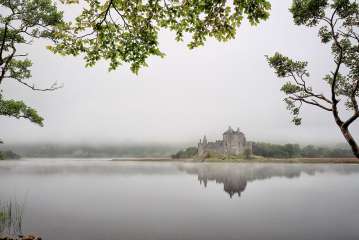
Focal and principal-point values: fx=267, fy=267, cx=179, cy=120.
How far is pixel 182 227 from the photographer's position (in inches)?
915

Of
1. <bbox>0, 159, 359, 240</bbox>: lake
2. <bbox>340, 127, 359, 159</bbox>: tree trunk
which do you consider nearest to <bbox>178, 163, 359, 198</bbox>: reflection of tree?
<bbox>0, 159, 359, 240</bbox>: lake

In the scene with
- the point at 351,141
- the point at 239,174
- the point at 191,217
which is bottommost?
the point at 239,174

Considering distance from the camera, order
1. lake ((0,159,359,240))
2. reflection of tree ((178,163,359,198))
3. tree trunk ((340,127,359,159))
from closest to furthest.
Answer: tree trunk ((340,127,359,159)) < lake ((0,159,359,240)) < reflection of tree ((178,163,359,198))

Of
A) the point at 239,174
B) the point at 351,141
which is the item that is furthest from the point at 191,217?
the point at 239,174

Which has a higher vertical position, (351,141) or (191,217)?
(351,141)

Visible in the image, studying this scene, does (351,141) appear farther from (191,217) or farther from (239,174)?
(239,174)

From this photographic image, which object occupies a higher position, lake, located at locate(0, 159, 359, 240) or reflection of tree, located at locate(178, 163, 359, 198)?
lake, located at locate(0, 159, 359, 240)

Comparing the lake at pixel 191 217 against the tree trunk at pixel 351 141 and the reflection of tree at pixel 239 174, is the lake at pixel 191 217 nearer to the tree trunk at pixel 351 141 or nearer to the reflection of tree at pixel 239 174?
the tree trunk at pixel 351 141

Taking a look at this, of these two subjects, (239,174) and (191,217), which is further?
(239,174)

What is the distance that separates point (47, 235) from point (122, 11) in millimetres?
Result: 17963

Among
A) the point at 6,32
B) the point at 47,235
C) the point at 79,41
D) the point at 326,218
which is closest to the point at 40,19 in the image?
the point at 6,32

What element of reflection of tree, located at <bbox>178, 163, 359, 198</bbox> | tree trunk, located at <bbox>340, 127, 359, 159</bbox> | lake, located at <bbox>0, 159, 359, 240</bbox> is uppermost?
tree trunk, located at <bbox>340, 127, 359, 159</bbox>

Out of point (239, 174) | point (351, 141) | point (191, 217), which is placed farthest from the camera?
point (239, 174)

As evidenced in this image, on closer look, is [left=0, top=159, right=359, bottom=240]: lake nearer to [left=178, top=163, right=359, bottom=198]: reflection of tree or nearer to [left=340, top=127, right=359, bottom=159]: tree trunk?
[left=340, top=127, right=359, bottom=159]: tree trunk
